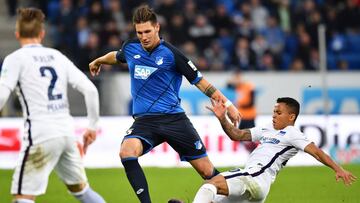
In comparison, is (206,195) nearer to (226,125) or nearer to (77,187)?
(226,125)

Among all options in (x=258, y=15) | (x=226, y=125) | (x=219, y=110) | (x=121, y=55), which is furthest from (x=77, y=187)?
(x=258, y=15)

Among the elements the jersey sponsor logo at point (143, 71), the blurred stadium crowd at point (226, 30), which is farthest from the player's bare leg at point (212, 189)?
the blurred stadium crowd at point (226, 30)

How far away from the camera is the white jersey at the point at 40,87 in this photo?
7320 millimetres

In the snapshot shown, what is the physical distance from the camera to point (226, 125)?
8789 millimetres

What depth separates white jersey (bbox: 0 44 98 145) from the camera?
7.32m

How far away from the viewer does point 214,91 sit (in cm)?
909

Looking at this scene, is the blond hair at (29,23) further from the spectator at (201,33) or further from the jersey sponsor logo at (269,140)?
the spectator at (201,33)

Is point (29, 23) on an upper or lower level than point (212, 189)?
upper

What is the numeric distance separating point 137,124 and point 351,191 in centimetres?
361

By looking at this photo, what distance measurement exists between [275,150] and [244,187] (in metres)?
0.57

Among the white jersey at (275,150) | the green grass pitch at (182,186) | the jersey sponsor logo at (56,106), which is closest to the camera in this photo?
the jersey sponsor logo at (56,106)

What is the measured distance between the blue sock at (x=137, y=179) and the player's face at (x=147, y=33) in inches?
47.4

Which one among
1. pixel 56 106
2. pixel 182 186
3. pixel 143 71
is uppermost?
pixel 143 71

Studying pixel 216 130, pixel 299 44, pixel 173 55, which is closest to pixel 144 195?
pixel 173 55
